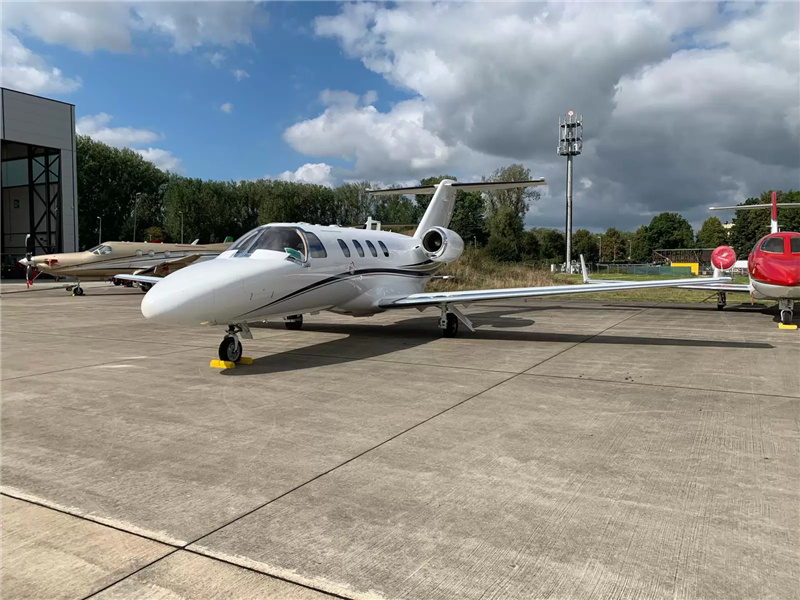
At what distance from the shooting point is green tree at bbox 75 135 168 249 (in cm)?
7500

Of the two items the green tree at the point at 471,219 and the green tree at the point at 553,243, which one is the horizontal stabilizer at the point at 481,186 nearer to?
the green tree at the point at 471,219

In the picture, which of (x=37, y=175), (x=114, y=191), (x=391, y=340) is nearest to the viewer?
(x=391, y=340)

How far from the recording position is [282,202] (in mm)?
72625

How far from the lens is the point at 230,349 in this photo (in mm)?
8039

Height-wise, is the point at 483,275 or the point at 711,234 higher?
the point at 711,234

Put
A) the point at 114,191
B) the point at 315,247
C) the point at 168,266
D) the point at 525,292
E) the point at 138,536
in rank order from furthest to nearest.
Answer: the point at 114,191 < the point at 168,266 < the point at 525,292 < the point at 315,247 < the point at 138,536

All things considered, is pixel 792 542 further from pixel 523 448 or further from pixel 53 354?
pixel 53 354

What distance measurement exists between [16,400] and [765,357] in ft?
35.4

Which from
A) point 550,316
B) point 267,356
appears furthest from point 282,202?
point 267,356

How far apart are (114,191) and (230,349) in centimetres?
8140

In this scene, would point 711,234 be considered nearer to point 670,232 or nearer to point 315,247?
point 670,232

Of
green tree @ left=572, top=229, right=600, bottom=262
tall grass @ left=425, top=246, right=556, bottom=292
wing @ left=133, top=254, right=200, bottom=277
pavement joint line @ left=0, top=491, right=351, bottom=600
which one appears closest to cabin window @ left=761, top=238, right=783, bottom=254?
pavement joint line @ left=0, top=491, right=351, bottom=600

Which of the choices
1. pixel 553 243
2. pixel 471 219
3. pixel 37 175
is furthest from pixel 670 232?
pixel 37 175

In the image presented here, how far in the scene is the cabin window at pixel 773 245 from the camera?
42.8 feet
